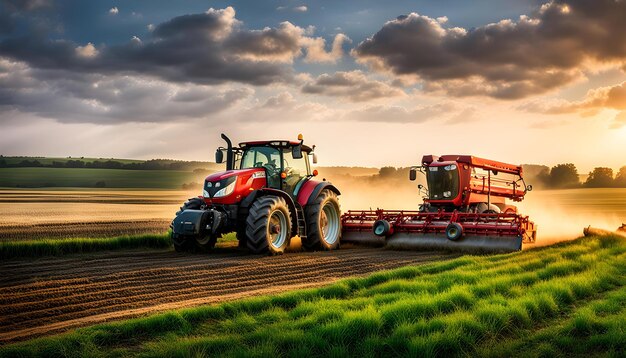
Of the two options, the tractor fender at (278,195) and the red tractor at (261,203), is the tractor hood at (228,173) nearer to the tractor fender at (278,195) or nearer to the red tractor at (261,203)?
the red tractor at (261,203)

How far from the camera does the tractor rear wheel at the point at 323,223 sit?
56.4ft

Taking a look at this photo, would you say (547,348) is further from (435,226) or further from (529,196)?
(529,196)

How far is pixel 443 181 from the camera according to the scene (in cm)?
2330

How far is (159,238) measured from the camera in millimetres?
18797

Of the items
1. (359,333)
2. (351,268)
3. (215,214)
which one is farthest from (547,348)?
(215,214)

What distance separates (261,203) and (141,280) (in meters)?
4.43

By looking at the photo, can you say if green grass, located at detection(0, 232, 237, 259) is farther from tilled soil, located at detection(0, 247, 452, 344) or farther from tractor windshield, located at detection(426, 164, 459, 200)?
tractor windshield, located at detection(426, 164, 459, 200)

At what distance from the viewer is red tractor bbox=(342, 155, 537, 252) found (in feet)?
56.5

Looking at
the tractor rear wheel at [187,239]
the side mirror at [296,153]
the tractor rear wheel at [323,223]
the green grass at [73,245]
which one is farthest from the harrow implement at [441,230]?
the green grass at [73,245]

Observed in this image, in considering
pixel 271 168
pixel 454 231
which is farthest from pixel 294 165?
pixel 454 231

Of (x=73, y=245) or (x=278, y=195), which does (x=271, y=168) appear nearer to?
(x=278, y=195)

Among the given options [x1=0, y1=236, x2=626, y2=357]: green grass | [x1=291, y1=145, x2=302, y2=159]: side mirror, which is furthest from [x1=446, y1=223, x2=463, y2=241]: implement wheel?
[x1=0, y1=236, x2=626, y2=357]: green grass

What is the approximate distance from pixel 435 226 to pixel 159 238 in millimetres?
8621

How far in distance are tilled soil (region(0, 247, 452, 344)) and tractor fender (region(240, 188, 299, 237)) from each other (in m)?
0.99
